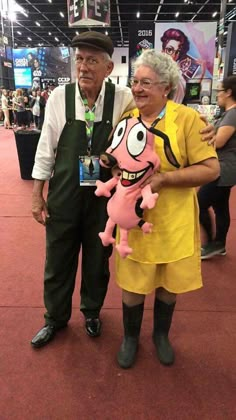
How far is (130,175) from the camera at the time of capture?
1.34 m

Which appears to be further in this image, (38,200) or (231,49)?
(231,49)

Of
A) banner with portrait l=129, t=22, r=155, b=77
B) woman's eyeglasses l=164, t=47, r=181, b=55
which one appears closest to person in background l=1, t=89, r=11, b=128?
banner with portrait l=129, t=22, r=155, b=77

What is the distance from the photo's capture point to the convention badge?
1577 mm

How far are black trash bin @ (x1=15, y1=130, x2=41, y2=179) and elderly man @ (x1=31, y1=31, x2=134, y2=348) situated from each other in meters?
3.41

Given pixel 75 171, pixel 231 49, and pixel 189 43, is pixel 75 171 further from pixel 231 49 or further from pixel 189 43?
pixel 231 49

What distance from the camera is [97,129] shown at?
159 centimetres

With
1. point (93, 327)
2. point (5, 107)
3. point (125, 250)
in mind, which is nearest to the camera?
point (125, 250)

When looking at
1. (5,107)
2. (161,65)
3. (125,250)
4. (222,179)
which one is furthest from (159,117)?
(5,107)

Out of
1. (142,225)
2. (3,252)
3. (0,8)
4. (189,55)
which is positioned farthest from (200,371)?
(0,8)

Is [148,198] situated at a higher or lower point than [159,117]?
lower

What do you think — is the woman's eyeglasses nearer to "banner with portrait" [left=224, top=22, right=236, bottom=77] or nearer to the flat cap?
"banner with portrait" [left=224, top=22, right=236, bottom=77]

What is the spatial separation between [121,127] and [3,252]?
2.02m

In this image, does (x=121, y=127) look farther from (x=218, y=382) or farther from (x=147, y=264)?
(x=218, y=382)

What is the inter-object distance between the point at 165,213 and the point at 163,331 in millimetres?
713
